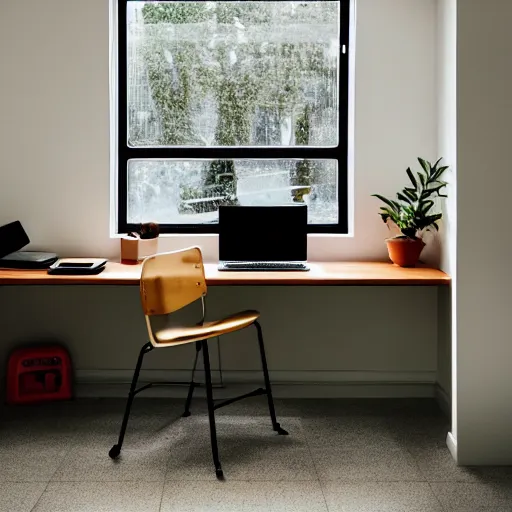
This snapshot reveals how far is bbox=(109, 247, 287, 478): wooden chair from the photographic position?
303 cm

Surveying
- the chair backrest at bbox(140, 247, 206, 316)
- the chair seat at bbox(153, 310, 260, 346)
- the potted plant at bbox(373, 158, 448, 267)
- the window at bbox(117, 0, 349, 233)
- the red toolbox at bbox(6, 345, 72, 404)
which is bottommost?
the red toolbox at bbox(6, 345, 72, 404)

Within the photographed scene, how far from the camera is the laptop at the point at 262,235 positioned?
369cm

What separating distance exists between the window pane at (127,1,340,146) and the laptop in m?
0.52

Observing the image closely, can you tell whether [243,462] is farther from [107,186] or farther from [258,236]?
[107,186]

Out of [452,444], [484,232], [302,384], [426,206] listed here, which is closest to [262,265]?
[302,384]

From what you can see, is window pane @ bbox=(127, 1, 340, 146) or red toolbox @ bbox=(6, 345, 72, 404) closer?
red toolbox @ bbox=(6, 345, 72, 404)

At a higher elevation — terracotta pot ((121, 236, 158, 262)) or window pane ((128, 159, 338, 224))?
window pane ((128, 159, 338, 224))

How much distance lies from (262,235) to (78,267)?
0.97 meters

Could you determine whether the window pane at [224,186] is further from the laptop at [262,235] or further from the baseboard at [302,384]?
the baseboard at [302,384]

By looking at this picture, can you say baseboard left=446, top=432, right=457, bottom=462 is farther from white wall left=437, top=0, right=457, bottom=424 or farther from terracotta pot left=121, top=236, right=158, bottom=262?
terracotta pot left=121, top=236, right=158, bottom=262

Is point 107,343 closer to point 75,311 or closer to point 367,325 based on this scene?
point 75,311

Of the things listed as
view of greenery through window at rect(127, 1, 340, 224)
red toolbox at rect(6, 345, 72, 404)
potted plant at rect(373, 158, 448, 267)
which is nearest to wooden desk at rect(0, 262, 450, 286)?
potted plant at rect(373, 158, 448, 267)

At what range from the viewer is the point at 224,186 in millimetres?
4020

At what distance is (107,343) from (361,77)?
2088mm
